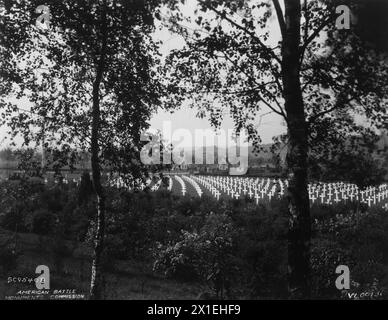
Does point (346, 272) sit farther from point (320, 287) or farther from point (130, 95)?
point (130, 95)

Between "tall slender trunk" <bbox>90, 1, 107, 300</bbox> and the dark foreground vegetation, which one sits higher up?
"tall slender trunk" <bbox>90, 1, 107, 300</bbox>

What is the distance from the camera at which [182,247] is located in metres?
15.1

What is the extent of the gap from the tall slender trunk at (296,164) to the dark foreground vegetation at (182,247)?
5.98ft

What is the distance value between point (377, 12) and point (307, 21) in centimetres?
128

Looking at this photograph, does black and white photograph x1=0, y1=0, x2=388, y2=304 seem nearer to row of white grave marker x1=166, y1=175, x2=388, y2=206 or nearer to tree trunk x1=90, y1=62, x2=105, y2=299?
tree trunk x1=90, y1=62, x2=105, y2=299

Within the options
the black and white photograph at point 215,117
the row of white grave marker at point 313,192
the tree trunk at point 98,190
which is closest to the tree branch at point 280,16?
the black and white photograph at point 215,117

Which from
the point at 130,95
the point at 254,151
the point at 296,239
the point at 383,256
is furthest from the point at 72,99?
the point at 383,256

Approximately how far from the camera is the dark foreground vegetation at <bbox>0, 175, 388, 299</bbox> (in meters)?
11.6

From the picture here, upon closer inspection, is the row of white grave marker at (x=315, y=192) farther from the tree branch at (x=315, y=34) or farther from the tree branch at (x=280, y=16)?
the tree branch at (x=280, y=16)

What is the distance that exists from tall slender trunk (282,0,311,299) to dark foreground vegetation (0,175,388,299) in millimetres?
1822

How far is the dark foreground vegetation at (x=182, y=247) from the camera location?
1165cm

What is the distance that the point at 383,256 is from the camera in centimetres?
1574

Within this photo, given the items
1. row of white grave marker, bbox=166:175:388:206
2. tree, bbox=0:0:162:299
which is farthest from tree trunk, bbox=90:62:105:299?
row of white grave marker, bbox=166:175:388:206

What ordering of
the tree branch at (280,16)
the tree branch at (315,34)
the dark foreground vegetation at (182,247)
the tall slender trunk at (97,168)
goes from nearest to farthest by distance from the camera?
the tree branch at (315,34)
the tree branch at (280,16)
the tall slender trunk at (97,168)
the dark foreground vegetation at (182,247)
